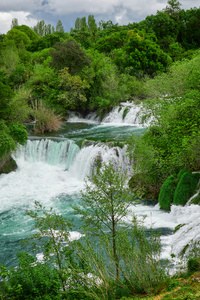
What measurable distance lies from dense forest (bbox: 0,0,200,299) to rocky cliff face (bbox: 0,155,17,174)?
0.26m

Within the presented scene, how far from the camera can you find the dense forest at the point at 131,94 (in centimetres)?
1044

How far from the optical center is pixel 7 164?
16.7 m

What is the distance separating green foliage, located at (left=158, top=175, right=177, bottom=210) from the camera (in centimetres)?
1079

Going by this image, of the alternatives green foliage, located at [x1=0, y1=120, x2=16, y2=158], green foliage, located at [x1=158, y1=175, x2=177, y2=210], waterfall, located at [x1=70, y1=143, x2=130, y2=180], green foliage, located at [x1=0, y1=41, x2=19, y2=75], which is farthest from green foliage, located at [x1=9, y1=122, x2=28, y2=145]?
green foliage, located at [x1=0, y1=41, x2=19, y2=75]

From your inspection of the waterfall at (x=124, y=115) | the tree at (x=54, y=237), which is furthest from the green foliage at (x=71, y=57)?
the tree at (x=54, y=237)

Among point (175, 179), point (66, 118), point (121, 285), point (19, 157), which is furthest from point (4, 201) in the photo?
point (66, 118)

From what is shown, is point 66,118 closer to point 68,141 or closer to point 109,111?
point 109,111

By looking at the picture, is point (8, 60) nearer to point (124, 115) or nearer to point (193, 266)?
point (124, 115)

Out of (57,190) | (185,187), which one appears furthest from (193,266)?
(57,190)

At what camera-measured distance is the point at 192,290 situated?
4496 millimetres

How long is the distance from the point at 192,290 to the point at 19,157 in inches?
583

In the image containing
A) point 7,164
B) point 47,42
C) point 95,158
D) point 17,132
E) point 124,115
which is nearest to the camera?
point 95,158

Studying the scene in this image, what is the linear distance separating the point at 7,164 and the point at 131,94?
51.6 ft

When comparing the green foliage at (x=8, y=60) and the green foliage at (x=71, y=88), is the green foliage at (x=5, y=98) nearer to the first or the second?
the green foliage at (x=71, y=88)
